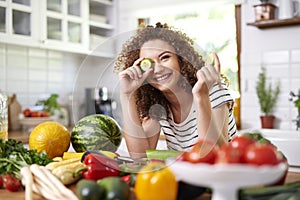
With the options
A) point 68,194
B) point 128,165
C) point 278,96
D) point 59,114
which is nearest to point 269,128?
point 278,96

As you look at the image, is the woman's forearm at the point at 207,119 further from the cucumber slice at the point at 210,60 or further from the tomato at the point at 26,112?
the tomato at the point at 26,112

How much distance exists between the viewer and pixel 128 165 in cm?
107

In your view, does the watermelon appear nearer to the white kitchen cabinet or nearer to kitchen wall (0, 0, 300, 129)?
the white kitchen cabinet

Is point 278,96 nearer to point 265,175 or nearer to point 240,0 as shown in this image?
point 240,0

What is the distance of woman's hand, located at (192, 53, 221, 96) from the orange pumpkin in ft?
2.07

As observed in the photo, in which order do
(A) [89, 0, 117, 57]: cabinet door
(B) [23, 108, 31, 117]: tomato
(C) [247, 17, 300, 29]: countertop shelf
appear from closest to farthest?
1. (C) [247, 17, 300, 29]: countertop shelf
2. (B) [23, 108, 31, 117]: tomato
3. (A) [89, 0, 117, 57]: cabinet door

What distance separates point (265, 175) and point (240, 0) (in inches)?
109

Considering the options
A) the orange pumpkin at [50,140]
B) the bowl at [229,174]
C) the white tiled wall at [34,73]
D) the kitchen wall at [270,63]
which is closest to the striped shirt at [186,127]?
the bowl at [229,174]

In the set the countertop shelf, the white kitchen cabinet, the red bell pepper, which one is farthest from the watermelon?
the countertop shelf

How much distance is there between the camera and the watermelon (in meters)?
1.20

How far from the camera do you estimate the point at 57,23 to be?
10.4ft

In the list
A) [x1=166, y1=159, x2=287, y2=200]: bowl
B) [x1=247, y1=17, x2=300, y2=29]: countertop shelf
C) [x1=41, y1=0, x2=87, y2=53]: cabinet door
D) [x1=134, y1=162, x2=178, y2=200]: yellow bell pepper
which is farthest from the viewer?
[x1=41, y1=0, x2=87, y2=53]: cabinet door

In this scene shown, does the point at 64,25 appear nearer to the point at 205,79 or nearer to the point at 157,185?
the point at 205,79

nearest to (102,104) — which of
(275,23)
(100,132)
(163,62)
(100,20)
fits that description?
(100,132)
